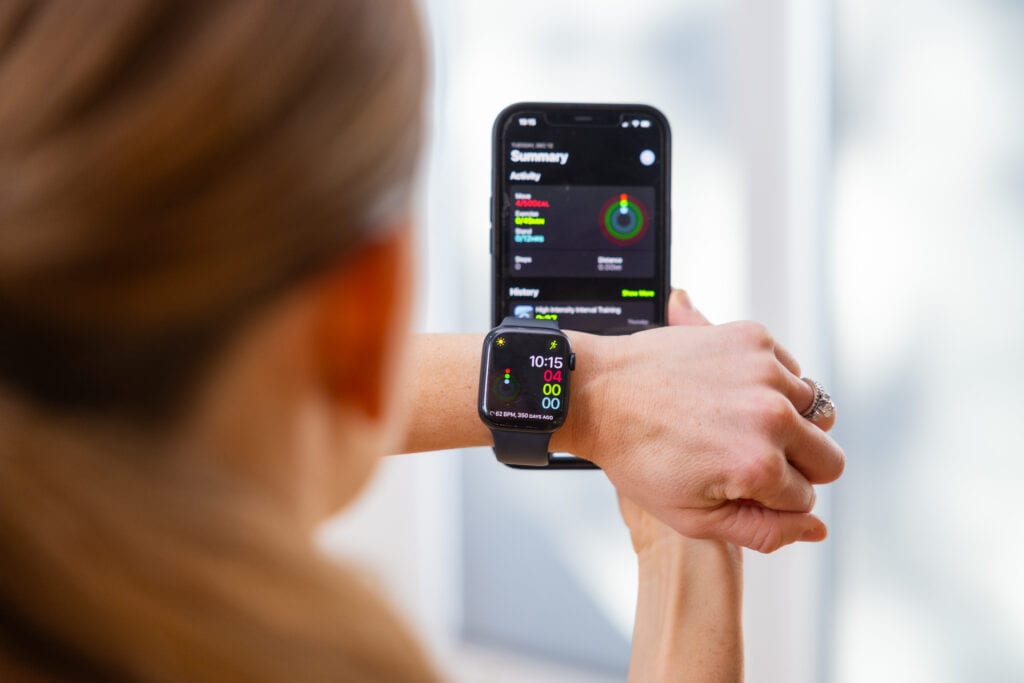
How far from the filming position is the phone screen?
803mm

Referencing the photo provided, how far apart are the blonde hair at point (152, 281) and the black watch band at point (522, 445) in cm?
38

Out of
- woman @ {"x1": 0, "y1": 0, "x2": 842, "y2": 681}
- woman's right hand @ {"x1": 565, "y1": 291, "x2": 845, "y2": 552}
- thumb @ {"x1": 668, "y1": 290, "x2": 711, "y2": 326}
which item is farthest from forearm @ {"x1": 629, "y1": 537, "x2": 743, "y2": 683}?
woman @ {"x1": 0, "y1": 0, "x2": 842, "y2": 681}

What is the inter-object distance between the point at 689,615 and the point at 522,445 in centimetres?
19

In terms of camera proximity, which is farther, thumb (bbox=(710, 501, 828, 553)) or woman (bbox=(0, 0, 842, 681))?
thumb (bbox=(710, 501, 828, 553))

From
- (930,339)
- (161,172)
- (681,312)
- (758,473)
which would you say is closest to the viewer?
(161,172)

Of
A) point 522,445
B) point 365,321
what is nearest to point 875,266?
point 522,445

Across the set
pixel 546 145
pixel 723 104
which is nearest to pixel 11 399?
pixel 546 145

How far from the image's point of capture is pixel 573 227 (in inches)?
32.0

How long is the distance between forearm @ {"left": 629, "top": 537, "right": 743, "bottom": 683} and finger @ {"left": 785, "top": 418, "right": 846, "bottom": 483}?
110 millimetres

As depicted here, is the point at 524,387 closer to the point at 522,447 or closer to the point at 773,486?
the point at 522,447

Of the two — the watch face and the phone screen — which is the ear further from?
the phone screen

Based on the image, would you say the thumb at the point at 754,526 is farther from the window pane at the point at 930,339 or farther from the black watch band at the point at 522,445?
the window pane at the point at 930,339

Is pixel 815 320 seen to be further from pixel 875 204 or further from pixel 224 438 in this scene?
pixel 224 438

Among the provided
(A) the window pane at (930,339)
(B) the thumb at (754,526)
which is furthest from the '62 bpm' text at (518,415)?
(A) the window pane at (930,339)
